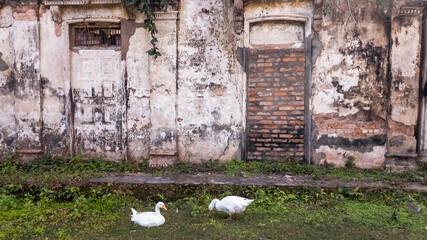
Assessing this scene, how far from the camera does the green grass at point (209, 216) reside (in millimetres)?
3877

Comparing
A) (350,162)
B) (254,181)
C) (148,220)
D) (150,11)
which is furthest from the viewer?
(350,162)

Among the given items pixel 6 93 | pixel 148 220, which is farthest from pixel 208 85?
pixel 6 93

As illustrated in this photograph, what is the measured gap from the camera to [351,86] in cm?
596

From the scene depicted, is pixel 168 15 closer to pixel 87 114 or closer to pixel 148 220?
pixel 87 114

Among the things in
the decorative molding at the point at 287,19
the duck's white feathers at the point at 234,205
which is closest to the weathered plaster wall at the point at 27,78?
the decorative molding at the point at 287,19

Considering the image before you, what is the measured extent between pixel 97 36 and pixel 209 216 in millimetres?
4419

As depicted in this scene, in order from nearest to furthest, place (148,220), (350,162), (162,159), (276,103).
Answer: (148,220) → (350,162) → (276,103) → (162,159)

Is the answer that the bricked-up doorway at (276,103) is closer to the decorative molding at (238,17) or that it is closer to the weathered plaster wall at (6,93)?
the decorative molding at (238,17)

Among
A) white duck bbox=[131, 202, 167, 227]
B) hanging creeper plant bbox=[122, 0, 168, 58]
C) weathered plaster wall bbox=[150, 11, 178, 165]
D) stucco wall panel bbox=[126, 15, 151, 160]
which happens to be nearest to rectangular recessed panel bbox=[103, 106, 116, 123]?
stucco wall panel bbox=[126, 15, 151, 160]

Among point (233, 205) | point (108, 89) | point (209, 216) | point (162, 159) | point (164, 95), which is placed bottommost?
point (209, 216)

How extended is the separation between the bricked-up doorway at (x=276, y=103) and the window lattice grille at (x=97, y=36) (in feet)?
9.25

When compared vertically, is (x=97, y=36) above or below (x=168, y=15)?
below

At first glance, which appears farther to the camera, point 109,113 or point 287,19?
point 109,113

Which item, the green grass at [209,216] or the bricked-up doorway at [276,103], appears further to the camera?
the bricked-up doorway at [276,103]
